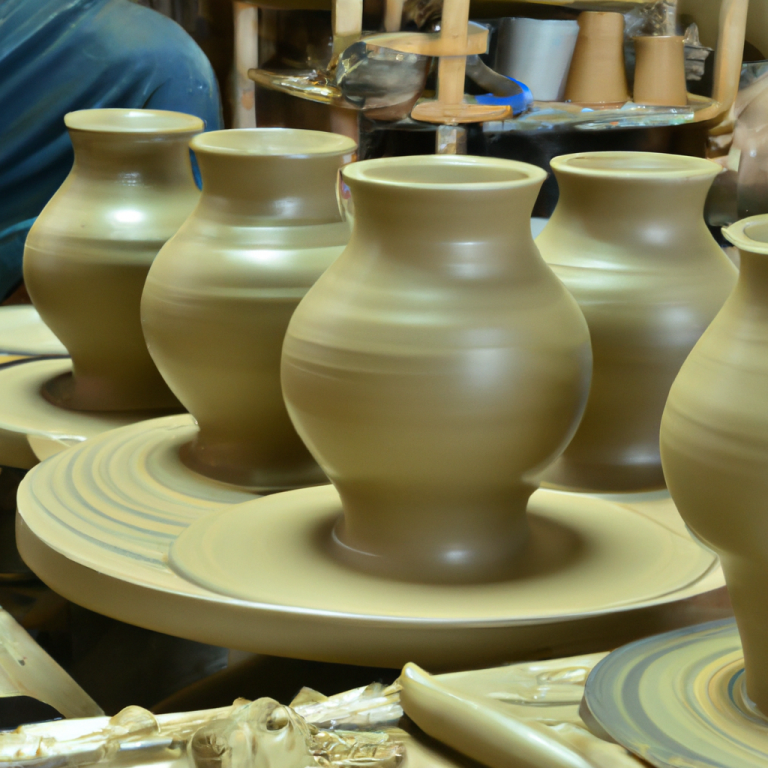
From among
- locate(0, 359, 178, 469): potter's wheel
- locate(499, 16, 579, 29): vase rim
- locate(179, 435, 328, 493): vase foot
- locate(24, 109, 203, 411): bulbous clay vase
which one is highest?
locate(499, 16, 579, 29): vase rim

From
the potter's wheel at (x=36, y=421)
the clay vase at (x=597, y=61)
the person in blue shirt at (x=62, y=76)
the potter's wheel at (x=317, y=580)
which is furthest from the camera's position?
the clay vase at (x=597, y=61)

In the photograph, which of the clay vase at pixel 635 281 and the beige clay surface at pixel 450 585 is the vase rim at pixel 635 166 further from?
the beige clay surface at pixel 450 585

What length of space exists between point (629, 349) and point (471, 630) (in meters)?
0.32

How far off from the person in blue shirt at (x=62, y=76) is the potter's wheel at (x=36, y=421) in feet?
2.34

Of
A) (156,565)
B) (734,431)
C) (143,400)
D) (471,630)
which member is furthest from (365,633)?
(143,400)

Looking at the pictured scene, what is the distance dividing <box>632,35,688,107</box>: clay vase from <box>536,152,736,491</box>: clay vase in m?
1.17

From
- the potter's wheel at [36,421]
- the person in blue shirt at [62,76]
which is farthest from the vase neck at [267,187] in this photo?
the person in blue shirt at [62,76]

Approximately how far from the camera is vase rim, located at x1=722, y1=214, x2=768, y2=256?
1.58ft

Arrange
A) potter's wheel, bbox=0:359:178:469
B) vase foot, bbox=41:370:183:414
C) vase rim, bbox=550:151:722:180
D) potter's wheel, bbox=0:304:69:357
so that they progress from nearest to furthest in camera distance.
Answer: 1. vase rim, bbox=550:151:722:180
2. potter's wheel, bbox=0:359:178:469
3. vase foot, bbox=41:370:183:414
4. potter's wheel, bbox=0:304:69:357

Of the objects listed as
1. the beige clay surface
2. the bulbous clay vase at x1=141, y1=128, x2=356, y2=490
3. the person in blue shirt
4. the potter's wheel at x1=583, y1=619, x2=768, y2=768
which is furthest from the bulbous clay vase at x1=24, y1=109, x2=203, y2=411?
the person in blue shirt

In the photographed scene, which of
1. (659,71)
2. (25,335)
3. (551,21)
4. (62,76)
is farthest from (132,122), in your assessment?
(659,71)

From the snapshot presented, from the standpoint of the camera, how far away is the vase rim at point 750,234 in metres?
0.48

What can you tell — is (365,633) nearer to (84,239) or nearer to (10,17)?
(84,239)

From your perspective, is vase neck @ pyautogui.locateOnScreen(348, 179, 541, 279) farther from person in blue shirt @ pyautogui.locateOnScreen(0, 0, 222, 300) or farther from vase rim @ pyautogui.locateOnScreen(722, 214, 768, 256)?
person in blue shirt @ pyautogui.locateOnScreen(0, 0, 222, 300)
